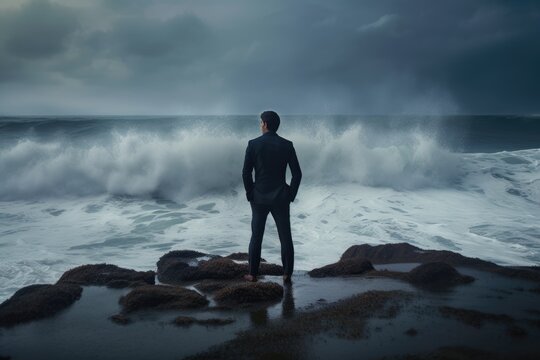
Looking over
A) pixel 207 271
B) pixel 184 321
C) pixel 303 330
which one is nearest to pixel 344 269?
pixel 207 271

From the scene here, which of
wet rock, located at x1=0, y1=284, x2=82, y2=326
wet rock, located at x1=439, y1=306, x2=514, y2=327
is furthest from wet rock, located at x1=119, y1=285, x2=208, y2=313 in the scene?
wet rock, located at x1=439, y1=306, x2=514, y2=327

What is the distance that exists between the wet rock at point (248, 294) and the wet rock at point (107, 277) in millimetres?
1403

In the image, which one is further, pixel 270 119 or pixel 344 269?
pixel 344 269

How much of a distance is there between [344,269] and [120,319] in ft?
10.8

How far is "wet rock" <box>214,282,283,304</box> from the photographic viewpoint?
16.2 feet

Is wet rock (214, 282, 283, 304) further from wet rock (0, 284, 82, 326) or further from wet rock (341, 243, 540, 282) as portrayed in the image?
wet rock (341, 243, 540, 282)

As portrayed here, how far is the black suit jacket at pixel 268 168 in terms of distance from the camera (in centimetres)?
541

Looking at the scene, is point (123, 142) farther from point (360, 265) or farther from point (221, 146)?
point (360, 265)

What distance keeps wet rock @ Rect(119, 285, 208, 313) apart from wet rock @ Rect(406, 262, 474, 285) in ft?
8.98

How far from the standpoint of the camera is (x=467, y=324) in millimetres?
4133

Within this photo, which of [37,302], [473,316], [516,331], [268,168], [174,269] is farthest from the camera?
[174,269]

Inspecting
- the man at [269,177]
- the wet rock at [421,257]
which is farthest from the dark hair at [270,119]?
the wet rock at [421,257]

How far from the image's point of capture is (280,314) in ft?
14.8

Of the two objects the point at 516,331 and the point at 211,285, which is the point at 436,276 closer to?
the point at 516,331
